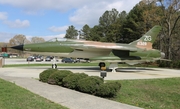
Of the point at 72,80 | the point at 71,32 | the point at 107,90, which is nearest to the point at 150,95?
the point at 107,90

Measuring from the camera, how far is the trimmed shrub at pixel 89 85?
8.63 metres

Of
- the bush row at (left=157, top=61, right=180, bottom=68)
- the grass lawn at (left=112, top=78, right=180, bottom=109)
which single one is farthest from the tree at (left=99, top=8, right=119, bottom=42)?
the grass lawn at (left=112, top=78, right=180, bottom=109)

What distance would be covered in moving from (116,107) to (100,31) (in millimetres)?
77520

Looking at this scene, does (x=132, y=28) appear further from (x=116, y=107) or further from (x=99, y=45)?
(x=116, y=107)

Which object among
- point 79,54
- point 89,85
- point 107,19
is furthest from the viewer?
point 107,19

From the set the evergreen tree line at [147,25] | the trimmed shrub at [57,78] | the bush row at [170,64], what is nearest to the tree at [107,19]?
the evergreen tree line at [147,25]

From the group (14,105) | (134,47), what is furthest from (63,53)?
(14,105)

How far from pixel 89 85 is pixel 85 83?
9.6 inches

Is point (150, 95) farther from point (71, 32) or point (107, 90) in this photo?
point (71, 32)

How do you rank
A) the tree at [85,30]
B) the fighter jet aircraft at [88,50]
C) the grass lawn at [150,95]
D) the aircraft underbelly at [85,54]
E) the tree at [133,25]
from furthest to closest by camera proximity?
1. the tree at [85,30]
2. the tree at [133,25]
3. the aircraft underbelly at [85,54]
4. the fighter jet aircraft at [88,50]
5. the grass lawn at [150,95]

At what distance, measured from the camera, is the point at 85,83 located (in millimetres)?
8805

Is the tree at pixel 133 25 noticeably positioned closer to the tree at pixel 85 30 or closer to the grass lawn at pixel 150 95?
the grass lawn at pixel 150 95

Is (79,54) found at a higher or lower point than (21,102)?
higher

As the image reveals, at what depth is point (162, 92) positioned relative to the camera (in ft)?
34.7
